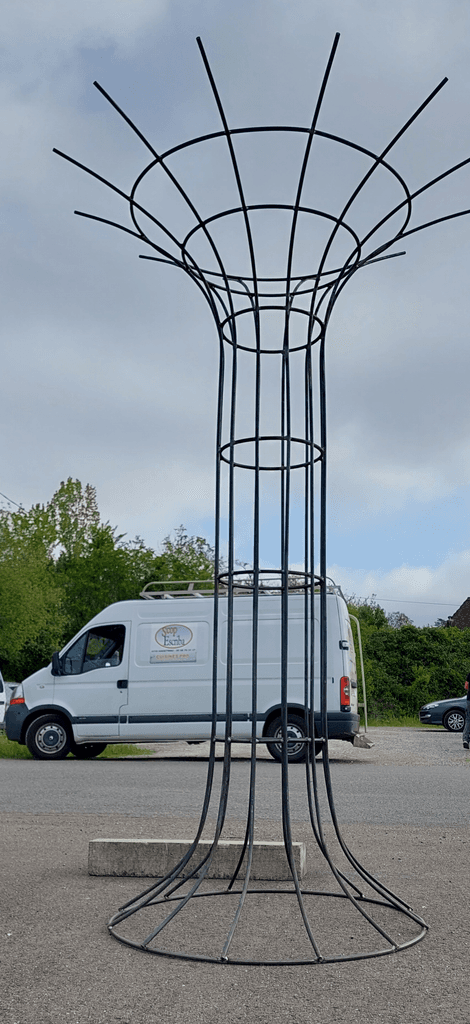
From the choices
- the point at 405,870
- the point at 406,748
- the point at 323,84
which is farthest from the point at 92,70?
the point at 406,748

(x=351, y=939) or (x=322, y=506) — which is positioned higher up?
(x=322, y=506)

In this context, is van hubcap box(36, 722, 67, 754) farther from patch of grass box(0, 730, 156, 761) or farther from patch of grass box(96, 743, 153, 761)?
patch of grass box(96, 743, 153, 761)

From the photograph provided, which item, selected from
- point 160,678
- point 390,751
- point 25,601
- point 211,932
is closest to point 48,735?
point 160,678

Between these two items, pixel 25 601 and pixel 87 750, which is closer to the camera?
pixel 87 750

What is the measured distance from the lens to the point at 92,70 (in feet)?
12.8

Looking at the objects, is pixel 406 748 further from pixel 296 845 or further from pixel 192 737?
pixel 296 845

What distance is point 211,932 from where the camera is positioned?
383 cm

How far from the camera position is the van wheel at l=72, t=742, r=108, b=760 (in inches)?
588

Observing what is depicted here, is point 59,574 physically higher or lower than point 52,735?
higher

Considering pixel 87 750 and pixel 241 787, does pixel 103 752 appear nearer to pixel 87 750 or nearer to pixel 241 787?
pixel 87 750

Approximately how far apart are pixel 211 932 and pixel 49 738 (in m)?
11.0

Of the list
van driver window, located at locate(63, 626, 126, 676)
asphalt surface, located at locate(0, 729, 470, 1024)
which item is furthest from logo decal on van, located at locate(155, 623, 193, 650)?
asphalt surface, located at locate(0, 729, 470, 1024)

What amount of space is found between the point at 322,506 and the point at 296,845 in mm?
1776

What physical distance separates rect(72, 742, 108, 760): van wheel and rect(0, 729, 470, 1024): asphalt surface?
5949 mm
